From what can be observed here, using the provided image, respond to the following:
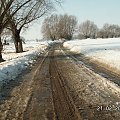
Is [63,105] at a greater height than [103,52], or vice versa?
[63,105]

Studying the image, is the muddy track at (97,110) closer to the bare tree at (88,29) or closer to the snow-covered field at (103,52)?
the snow-covered field at (103,52)

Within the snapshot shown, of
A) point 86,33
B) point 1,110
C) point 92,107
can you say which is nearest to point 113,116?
point 92,107

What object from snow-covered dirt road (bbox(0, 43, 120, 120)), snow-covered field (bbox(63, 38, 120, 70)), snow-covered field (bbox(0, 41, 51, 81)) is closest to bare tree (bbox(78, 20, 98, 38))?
snow-covered field (bbox(63, 38, 120, 70))

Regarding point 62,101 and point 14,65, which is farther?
point 14,65

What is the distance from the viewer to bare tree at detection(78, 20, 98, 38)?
600ft

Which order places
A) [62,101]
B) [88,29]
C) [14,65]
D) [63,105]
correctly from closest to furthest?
[63,105] → [62,101] → [14,65] → [88,29]

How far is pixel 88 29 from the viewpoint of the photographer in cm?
18612

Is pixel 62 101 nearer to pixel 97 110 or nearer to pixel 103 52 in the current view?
pixel 97 110

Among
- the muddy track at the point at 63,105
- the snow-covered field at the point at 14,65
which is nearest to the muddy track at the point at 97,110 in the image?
the muddy track at the point at 63,105

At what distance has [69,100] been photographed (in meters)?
8.10

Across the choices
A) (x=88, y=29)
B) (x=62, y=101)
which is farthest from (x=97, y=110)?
(x=88, y=29)

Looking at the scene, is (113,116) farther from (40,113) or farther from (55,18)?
(55,18)

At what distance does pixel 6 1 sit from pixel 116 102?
21631mm

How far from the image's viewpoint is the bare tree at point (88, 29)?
18285 cm
